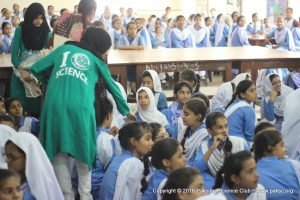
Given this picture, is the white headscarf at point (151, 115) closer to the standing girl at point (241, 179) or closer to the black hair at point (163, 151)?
the black hair at point (163, 151)

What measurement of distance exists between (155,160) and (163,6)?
12583mm

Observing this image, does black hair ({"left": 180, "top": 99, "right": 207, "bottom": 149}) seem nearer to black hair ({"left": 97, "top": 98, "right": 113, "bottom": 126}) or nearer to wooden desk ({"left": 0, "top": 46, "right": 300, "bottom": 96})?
black hair ({"left": 97, "top": 98, "right": 113, "bottom": 126})

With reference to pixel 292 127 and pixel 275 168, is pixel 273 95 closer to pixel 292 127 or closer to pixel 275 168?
pixel 292 127

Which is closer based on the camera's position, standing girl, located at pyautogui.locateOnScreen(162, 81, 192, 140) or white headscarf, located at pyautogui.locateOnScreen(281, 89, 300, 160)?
white headscarf, located at pyautogui.locateOnScreen(281, 89, 300, 160)

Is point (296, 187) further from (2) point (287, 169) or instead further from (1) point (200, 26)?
(1) point (200, 26)

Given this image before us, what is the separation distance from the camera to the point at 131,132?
279 centimetres

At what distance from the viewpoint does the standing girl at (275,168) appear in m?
2.49

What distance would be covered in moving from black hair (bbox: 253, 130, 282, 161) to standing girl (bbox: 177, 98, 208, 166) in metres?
0.44

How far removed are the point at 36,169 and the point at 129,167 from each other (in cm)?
54

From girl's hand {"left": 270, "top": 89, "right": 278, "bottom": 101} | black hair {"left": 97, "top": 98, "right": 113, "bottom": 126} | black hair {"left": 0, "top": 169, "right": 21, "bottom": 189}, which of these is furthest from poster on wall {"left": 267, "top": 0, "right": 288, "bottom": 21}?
black hair {"left": 0, "top": 169, "right": 21, "bottom": 189}

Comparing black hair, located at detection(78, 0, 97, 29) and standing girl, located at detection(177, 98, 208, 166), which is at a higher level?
black hair, located at detection(78, 0, 97, 29)

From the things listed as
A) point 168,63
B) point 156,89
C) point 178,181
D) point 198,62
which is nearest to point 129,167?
point 178,181

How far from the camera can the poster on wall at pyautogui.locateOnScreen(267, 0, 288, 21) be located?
40.6 ft

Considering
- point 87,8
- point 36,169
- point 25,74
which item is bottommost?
point 36,169
